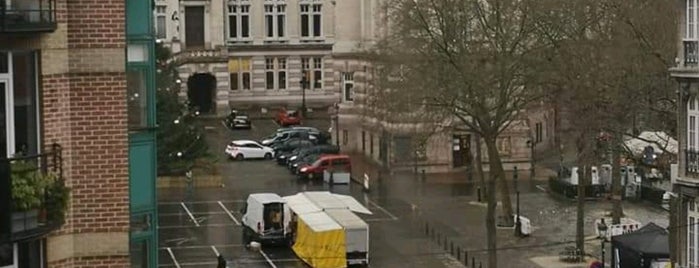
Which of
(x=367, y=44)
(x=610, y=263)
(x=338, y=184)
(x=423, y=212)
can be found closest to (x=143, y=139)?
(x=610, y=263)

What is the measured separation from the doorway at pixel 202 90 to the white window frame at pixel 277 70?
12.7ft

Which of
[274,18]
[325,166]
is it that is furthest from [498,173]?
[274,18]

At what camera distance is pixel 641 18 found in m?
42.7

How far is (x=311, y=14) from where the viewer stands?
9262 cm

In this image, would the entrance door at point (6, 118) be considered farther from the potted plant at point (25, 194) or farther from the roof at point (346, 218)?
the roof at point (346, 218)

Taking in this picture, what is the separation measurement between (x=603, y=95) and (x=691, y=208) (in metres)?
11.4

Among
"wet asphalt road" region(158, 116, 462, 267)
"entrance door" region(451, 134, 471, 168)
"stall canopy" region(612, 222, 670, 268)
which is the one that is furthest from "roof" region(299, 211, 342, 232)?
"entrance door" region(451, 134, 471, 168)

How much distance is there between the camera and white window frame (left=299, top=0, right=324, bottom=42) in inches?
3637

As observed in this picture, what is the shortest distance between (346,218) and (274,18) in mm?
52481

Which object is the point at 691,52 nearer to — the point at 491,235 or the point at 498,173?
the point at 491,235

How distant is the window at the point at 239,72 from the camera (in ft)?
301

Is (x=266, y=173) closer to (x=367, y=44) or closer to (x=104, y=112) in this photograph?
(x=367, y=44)

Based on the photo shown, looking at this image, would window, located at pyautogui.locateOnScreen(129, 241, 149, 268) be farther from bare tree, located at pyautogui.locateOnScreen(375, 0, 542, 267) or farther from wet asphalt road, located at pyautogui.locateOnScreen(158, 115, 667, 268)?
bare tree, located at pyautogui.locateOnScreen(375, 0, 542, 267)

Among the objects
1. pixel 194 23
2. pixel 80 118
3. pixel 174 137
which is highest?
pixel 194 23
